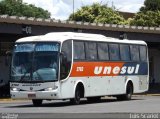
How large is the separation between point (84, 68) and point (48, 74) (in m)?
2.76

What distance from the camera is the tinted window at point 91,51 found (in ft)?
96.3

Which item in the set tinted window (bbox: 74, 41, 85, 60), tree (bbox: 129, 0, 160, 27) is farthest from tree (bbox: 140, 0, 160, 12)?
tinted window (bbox: 74, 41, 85, 60)

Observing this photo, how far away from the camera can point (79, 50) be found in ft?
94.0

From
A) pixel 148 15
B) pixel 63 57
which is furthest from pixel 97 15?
pixel 63 57

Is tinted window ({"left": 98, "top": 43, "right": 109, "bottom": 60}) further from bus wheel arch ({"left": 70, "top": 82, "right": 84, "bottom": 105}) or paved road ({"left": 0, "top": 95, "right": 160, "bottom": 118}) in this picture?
paved road ({"left": 0, "top": 95, "right": 160, "bottom": 118})

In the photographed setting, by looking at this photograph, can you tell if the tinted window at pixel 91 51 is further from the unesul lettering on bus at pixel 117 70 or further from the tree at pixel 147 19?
the tree at pixel 147 19

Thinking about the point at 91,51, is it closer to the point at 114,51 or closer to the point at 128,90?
the point at 114,51

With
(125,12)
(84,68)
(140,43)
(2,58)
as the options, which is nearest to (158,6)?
(125,12)

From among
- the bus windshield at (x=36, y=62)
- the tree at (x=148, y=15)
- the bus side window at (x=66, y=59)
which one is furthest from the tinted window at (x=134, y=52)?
the tree at (x=148, y=15)

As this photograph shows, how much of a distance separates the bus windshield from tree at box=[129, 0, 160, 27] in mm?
57478

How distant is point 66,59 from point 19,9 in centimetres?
6944

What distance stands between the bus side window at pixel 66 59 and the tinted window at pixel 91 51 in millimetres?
1678

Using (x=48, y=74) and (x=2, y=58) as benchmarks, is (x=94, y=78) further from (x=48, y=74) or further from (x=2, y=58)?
(x=2, y=58)

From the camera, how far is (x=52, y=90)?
26703 millimetres
